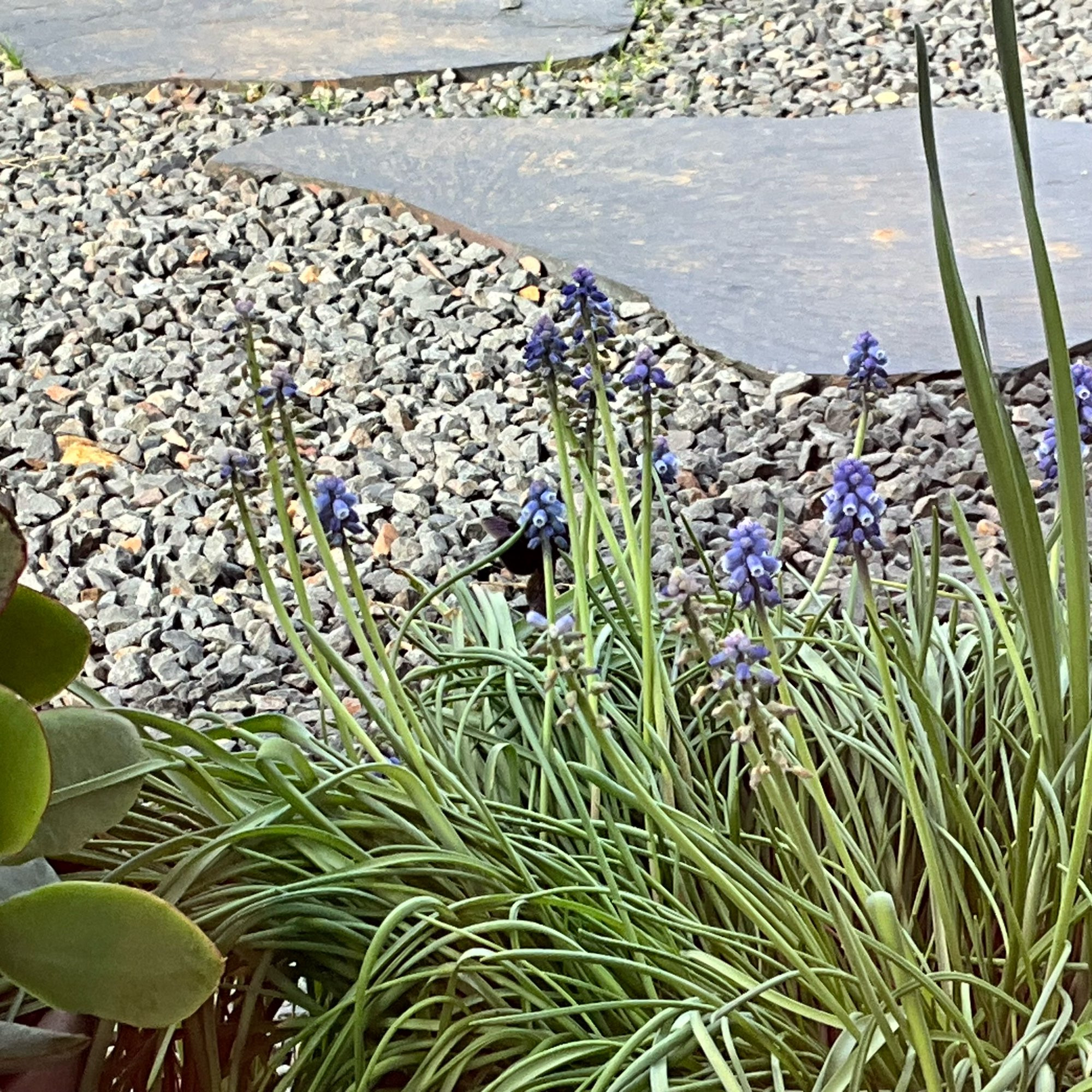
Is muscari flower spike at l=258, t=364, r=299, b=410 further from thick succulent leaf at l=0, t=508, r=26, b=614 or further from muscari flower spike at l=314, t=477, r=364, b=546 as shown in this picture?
thick succulent leaf at l=0, t=508, r=26, b=614

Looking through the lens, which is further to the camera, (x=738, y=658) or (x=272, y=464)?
(x=272, y=464)

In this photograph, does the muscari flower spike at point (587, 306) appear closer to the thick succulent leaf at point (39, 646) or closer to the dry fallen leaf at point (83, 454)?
the thick succulent leaf at point (39, 646)

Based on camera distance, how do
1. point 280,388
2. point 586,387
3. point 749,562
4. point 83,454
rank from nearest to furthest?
point 749,562 < point 280,388 < point 586,387 < point 83,454

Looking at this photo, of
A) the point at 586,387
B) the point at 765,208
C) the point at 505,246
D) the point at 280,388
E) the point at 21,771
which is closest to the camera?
the point at 21,771

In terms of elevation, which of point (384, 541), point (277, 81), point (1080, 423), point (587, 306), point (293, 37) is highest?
point (293, 37)

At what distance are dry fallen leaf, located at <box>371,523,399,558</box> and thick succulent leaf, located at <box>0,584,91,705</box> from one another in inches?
38.1

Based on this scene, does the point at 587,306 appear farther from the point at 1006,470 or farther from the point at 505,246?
the point at 505,246

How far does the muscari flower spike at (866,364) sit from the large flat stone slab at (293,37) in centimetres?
243

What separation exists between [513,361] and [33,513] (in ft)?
2.31

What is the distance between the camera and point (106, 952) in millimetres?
483

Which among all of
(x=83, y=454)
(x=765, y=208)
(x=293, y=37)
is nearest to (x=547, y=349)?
(x=83, y=454)

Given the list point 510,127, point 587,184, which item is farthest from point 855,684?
point 510,127

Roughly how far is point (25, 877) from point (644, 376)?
41cm

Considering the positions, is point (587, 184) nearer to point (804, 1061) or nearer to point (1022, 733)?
point (1022, 733)
